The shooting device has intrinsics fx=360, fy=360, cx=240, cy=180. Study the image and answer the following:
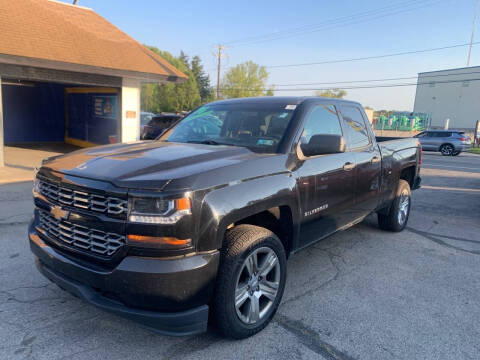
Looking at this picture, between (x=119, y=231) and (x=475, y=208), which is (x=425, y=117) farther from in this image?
(x=119, y=231)

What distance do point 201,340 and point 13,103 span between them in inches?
669

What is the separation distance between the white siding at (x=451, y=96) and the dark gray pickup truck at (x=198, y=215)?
62241mm

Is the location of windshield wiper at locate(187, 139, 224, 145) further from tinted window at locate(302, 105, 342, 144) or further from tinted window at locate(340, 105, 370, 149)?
tinted window at locate(340, 105, 370, 149)

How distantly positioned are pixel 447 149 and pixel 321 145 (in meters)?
23.0

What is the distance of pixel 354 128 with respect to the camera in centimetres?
437

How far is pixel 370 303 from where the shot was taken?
11.3 feet

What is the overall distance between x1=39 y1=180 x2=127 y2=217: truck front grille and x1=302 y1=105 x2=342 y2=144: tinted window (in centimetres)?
185

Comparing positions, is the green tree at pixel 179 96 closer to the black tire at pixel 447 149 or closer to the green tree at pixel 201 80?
the green tree at pixel 201 80

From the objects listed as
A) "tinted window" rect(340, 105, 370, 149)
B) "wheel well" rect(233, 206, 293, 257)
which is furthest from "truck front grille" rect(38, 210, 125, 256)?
"tinted window" rect(340, 105, 370, 149)

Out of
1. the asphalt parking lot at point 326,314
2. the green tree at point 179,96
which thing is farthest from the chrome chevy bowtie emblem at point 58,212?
the green tree at point 179,96

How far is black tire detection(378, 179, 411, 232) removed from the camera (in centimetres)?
547

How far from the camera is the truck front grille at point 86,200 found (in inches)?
90.9

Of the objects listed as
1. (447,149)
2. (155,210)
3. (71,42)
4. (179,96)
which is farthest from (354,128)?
(179,96)

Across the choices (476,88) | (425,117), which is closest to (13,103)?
(425,117)
